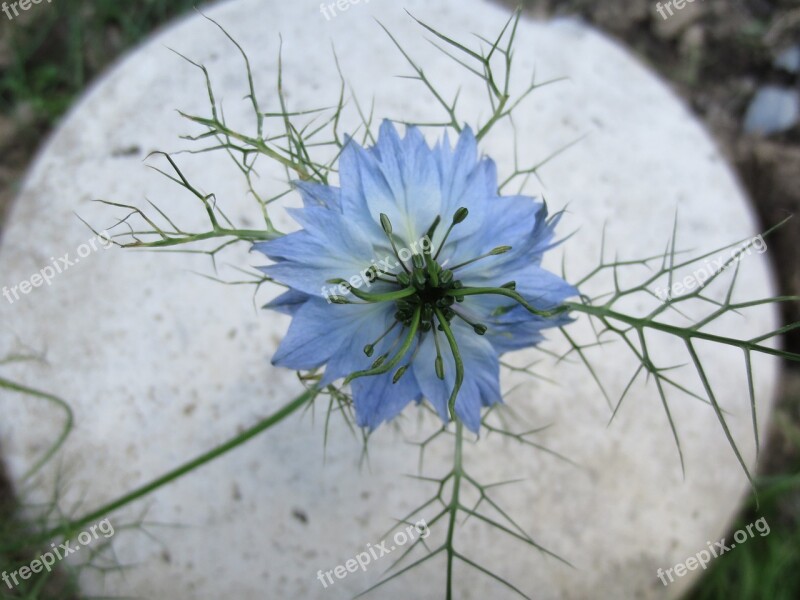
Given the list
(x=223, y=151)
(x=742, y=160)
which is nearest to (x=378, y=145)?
(x=223, y=151)

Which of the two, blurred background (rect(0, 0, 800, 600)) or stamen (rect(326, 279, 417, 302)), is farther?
blurred background (rect(0, 0, 800, 600))

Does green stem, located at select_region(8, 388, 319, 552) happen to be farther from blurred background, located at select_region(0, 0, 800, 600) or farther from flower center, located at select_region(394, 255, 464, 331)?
blurred background, located at select_region(0, 0, 800, 600)

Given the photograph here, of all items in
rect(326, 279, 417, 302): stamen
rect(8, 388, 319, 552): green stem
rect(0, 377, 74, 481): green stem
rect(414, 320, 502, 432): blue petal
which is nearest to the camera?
rect(326, 279, 417, 302): stamen

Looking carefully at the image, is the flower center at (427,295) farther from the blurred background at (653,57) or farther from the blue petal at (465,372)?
the blurred background at (653,57)

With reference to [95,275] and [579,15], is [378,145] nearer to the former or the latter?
[95,275]

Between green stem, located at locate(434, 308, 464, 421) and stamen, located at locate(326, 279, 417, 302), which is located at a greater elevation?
stamen, located at locate(326, 279, 417, 302)

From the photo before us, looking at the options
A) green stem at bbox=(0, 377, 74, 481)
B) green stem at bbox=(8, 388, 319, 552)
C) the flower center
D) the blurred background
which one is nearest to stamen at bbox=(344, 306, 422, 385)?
the flower center

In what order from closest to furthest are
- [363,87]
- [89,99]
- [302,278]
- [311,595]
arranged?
[302,278] < [311,595] < [363,87] < [89,99]

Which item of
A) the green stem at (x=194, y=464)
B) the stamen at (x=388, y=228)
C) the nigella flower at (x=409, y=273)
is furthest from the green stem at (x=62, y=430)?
the stamen at (x=388, y=228)
